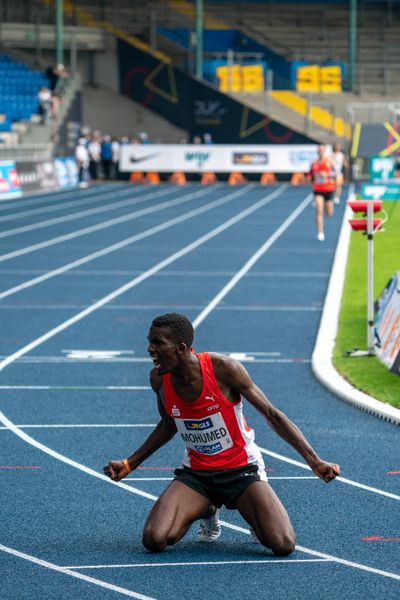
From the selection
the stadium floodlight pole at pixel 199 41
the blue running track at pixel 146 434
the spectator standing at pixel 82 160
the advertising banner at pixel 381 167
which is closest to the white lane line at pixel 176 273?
the blue running track at pixel 146 434

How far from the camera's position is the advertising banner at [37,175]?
42.1 metres

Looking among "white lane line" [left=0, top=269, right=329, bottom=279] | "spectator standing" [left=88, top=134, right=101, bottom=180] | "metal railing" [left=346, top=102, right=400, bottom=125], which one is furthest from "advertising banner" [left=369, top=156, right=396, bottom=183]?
"white lane line" [left=0, top=269, right=329, bottom=279]

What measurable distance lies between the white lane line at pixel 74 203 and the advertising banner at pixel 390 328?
66.0 ft

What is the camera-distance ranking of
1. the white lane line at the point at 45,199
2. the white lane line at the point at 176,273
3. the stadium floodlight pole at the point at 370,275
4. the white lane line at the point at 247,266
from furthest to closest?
the white lane line at the point at 45,199, the white lane line at the point at 176,273, the white lane line at the point at 247,266, the stadium floodlight pole at the point at 370,275

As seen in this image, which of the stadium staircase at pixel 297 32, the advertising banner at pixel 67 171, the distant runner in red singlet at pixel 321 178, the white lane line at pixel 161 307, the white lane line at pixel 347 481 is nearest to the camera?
the white lane line at pixel 347 481

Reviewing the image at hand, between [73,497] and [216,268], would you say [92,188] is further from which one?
[73,497]

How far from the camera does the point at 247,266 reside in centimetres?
2286

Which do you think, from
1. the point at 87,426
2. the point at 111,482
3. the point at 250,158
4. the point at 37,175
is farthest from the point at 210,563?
the point at 250,158

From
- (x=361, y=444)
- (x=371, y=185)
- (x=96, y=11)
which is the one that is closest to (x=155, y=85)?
(x=96, y=11)

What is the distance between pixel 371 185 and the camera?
37.2 metres

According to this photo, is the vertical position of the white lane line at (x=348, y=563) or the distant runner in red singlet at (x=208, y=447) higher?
the distant runner in red singlet at (x=208, y=447)

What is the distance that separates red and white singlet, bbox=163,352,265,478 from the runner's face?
27 centimetres

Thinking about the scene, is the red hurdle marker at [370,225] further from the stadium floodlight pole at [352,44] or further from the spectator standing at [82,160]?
the stadium floodlight pole at [352,44]

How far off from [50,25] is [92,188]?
10.5 meters
